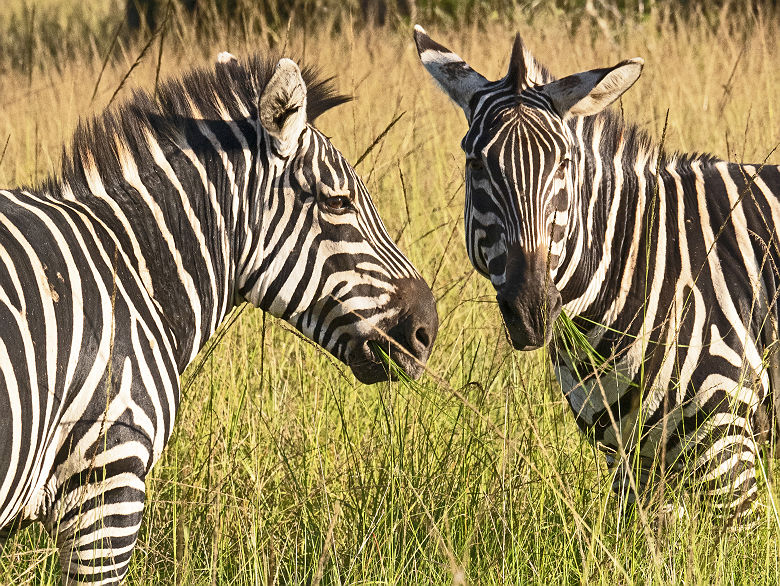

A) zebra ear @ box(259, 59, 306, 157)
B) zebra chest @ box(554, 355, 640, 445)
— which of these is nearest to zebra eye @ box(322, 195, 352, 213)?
zebra ear @ box(259, 59, 306, 157)

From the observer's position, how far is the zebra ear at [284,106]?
2.68 metres

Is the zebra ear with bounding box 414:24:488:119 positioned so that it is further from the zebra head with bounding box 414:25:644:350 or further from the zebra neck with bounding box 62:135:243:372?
the zebra neck with bounding box 62:135:243:372

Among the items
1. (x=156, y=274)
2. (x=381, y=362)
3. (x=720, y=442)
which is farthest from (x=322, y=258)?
(x=720, y=442)

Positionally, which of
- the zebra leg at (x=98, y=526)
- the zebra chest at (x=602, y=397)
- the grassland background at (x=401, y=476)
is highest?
the zebra leg at (x=98, y=526)

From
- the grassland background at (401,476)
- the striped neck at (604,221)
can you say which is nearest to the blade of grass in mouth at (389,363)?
the grassland background at (401,476)

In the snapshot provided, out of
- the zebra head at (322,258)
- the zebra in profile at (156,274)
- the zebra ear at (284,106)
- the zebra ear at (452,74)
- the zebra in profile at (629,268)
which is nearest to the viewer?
the zebra in profile at (156,274)

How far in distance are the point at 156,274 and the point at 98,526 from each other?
73 centimetres

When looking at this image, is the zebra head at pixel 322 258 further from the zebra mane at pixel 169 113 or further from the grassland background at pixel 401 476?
the grassland background at pixel 401 476

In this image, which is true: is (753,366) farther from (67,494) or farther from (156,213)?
(67,494)

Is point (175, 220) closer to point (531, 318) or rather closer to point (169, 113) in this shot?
point (169, 113)

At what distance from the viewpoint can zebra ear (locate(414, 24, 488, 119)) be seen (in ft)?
11.3

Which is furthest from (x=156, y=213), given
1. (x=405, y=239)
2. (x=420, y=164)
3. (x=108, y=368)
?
(x=420, y=164)

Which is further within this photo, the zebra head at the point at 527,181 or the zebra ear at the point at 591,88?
the zebra ear at the point at 591,88

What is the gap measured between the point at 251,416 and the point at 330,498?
736 millimetres
